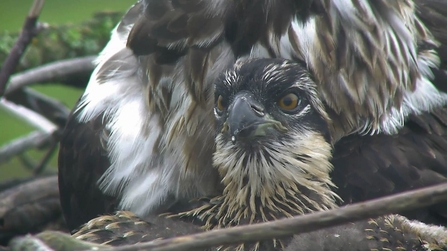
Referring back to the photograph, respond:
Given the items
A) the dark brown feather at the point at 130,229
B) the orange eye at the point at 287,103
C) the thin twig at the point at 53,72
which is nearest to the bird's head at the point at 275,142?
the orange eye at the point at 287,103

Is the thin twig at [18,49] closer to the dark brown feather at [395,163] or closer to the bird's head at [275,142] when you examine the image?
the bird's head at [275,142]

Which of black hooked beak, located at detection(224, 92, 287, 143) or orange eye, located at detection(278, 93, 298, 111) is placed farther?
orange eye, located at detection(278, 93, 298, 111)

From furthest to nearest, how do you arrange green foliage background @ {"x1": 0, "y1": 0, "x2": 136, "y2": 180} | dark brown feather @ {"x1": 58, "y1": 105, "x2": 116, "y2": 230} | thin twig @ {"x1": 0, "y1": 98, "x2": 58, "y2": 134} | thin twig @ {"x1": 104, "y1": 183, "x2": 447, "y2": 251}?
1. green foliage background @ {"x1": 0, "y1": 0, "x2": 136, "y2": 180}
2. thin twig @ {"x1": 0, "y1": 98, "x2": 58, "y2": 134}
3. dark brown feather @ {"x1": 58, "y1": 105, "x2": 116, "y2": 230}
4. thin twig @ {"x1": 104, "y1": 183, "x2": 447, "y2": 251}

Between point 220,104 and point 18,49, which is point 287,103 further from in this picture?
point 18,49

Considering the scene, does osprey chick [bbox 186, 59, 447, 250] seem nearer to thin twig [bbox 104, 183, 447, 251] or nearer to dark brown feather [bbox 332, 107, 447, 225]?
dark brown feather [bbox 332, 107, 447, 225]

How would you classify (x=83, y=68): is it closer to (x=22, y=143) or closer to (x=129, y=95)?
(x=22, y=143)

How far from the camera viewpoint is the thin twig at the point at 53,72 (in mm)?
4051

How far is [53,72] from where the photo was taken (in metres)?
4.19

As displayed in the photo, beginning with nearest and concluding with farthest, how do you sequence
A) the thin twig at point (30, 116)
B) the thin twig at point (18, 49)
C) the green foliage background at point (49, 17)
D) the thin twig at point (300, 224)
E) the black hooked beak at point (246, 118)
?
the thin twig at point (300, 224)
the black hooked beak at point (246, 118)
the thin twig at point (18, 49)
the thin twig at point (30, 116)
the green foliage background at point (49, 17)

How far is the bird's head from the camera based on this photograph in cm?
274

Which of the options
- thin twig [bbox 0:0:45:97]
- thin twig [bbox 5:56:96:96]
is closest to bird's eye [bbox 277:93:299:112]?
thin twig [bbox 0:0:45:97]

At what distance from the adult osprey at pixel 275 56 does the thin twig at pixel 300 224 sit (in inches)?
39.0

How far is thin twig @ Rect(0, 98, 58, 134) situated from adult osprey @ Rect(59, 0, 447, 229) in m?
1.26

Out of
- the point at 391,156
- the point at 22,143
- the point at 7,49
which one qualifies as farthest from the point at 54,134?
the point at 391,156
